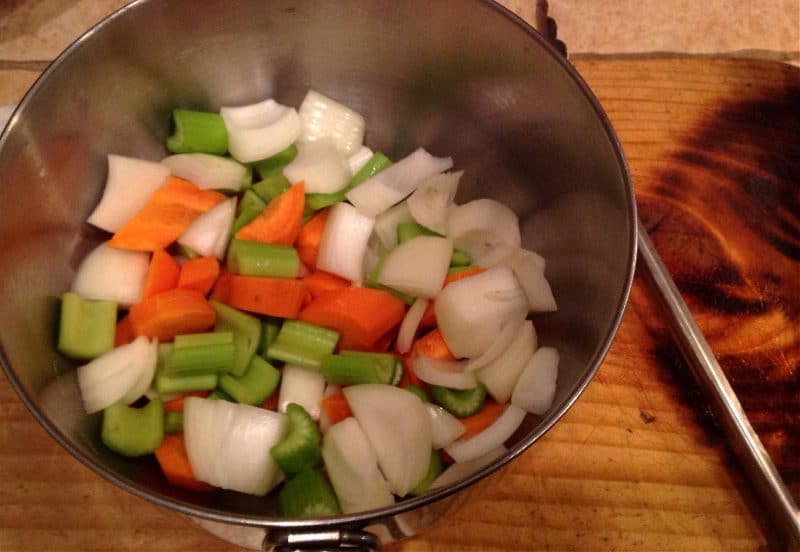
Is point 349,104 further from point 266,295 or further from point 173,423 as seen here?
point 173,423

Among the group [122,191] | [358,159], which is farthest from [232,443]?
[358,159]

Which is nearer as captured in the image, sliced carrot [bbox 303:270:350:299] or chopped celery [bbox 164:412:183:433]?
chopped celery [bbox 164:412:183:433]

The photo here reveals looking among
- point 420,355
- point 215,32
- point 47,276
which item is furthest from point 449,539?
point 215,32

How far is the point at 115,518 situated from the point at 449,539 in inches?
16.4

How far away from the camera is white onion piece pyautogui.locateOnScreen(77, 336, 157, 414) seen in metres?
0.88

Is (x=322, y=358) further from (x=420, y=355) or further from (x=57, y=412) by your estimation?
(x=57, y=412)

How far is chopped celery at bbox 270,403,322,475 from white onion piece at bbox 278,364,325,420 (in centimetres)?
6

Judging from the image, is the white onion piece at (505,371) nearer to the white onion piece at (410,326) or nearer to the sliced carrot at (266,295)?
the white onion piece at (410,326)

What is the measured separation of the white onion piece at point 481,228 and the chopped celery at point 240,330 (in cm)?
31

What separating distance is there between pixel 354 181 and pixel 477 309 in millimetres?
313

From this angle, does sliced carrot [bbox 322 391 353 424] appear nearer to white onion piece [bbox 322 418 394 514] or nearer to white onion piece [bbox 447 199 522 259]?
white onion piece [bbox 322 418 394 514]

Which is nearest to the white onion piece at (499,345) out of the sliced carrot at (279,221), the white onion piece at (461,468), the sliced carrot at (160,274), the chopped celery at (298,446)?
the white onion piece at (461,468)

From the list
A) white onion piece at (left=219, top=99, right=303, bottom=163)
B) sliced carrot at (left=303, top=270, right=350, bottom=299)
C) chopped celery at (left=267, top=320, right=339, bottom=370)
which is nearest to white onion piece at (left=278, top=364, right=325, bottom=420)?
chopped celery at (left=267, top=320, right=339, bottom=370)

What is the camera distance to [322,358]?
0.93 metres
